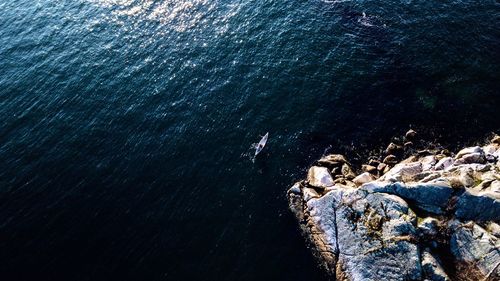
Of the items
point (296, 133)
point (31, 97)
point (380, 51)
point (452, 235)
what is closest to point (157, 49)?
point (31, 97)

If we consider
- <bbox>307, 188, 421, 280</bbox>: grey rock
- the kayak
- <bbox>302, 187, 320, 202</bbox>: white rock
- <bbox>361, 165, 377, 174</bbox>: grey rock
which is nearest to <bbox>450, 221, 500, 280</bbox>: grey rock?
<bbox>307, 188, 421, 280</bbox>: grey rock

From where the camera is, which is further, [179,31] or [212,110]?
[179,31]

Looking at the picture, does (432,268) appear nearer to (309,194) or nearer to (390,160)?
(390,160)

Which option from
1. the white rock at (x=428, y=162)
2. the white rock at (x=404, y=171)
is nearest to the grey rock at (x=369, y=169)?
the white rock at (x=404, y=171)

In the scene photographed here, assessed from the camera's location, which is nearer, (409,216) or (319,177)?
(409,216)

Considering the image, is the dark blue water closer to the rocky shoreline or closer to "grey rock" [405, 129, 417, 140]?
"grey rock" [405, 129, 417, 140]

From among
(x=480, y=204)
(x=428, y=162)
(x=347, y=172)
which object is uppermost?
(x=480, y=204)

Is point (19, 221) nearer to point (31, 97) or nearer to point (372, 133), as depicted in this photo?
point (31, 97)

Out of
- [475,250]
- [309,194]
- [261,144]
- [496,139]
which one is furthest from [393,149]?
[261,144]
